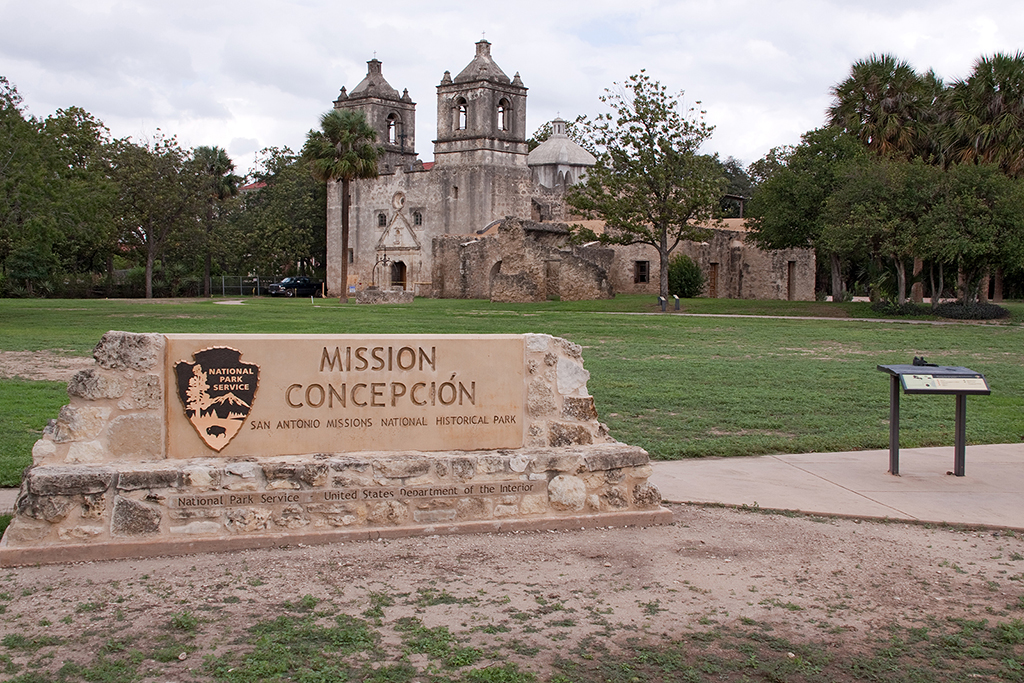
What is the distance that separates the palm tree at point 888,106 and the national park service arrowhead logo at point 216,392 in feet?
126

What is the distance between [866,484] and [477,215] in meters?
55.3

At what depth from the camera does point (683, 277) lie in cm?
5106

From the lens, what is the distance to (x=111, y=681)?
4027 millimetres

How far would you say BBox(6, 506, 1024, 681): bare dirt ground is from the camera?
4527 mm

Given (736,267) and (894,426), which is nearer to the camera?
(894,426)

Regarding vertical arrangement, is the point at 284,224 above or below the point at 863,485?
above

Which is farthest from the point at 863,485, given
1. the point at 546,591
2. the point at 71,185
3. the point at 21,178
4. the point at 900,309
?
the point at 900,309

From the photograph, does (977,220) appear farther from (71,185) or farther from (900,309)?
(71,185)

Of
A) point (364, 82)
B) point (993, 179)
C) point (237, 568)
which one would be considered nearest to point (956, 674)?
point (237, 568)

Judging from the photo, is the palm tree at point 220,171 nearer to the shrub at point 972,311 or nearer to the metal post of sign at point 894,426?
the shrub at point 972,311

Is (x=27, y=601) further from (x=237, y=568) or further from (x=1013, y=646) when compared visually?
(x=1013, y=646)

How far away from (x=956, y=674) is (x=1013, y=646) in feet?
1.69

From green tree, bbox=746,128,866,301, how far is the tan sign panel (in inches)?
1327

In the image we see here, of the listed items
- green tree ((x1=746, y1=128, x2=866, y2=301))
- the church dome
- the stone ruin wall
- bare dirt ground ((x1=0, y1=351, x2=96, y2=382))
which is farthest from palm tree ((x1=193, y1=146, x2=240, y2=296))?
bare dirt ground ((x1=0, y1=351, x2=96, y2=382))
